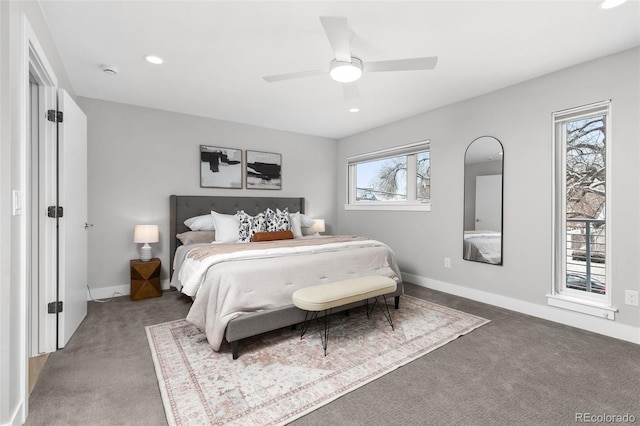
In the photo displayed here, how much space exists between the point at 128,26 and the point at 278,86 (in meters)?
1.42

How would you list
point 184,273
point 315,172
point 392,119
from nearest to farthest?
point 184,273 → point 392,119 → point 315,172

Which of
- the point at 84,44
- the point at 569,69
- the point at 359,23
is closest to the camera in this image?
the point at 359,23

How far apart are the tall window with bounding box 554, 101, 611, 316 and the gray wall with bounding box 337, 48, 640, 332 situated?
0.10m

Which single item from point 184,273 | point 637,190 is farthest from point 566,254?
point 184,273

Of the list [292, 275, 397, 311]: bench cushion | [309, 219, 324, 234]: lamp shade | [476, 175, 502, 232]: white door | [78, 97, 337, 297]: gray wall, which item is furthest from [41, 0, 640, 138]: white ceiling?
[309, 219, 324, 234]: lamp shade

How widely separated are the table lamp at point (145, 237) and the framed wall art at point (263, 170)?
4.92 feet

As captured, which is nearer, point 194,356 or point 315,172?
point 194,356

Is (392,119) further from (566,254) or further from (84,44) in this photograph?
(84,44)

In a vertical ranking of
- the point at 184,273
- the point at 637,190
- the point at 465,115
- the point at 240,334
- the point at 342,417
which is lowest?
the point at 342,417

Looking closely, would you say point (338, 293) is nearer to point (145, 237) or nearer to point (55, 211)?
point (55, 211)

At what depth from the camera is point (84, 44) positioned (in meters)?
2.39

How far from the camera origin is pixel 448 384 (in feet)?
6.13

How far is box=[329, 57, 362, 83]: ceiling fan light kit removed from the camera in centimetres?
216

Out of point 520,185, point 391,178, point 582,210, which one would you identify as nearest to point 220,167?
point 391,178
